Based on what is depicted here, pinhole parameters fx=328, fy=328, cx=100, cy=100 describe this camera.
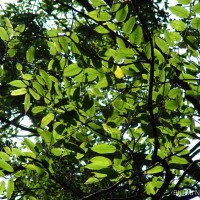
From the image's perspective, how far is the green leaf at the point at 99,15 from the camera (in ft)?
7.48

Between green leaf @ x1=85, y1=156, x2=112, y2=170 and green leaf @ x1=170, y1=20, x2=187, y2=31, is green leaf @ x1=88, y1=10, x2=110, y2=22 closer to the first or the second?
green leaf @ x1=170, y1=20, x2=187, y2=31

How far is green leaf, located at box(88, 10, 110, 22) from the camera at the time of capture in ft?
7.48

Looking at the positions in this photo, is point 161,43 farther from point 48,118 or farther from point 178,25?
point 48,118

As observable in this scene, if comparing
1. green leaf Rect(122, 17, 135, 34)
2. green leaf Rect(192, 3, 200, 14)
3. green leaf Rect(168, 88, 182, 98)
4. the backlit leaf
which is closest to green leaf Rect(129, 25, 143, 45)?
green leaf Rect(122, 17, 135, 34)

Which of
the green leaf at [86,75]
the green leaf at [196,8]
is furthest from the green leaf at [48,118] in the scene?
the green leaf at [196,8]

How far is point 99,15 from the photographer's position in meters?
2.28

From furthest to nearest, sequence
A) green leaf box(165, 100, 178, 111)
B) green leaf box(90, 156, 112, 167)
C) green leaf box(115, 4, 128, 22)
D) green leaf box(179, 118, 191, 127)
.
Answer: green leaf box(179, 118, 191, 127) < green leaf box(165, 100, 178, 111) < green leaf box(90, 156, 112, 167) < green leaf box(115, 4, 128, 22)

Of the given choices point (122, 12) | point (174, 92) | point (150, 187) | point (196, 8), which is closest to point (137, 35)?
point (122, 12)

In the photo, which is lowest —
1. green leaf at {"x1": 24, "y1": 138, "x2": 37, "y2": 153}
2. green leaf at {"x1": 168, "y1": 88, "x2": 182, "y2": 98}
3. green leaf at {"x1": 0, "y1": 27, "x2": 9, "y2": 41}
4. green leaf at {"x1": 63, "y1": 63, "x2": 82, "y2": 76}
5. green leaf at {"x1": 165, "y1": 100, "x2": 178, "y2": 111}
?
green leaf at {"x1": 24, "y1": 138, "x2": 37, "y2": 153}

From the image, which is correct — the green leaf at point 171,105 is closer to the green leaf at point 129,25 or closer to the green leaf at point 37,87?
the green leaf at point 129,25

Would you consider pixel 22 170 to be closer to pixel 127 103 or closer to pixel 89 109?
pixel 89 109

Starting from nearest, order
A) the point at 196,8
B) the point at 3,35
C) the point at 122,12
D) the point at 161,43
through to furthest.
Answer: the point at 122,12, the point at 196,8, the point at 161,43, the point at 3,35

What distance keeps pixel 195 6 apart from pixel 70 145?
4.67 feet

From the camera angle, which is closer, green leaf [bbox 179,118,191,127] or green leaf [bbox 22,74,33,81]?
green leaf [bbox 22,74,33,81]
